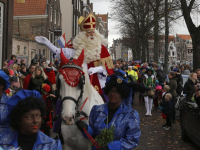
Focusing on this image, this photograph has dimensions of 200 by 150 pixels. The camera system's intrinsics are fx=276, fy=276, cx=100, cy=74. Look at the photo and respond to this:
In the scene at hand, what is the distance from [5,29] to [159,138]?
13.9 meters

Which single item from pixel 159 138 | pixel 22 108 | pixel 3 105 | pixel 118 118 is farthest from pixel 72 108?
pixel 159 138

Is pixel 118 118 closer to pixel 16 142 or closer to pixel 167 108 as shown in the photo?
pixel 16 142

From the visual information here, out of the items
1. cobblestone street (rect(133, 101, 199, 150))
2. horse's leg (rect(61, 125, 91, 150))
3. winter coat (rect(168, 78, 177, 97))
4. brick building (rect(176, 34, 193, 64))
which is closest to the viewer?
horse's leg (rect(61, 125, 91, 150))

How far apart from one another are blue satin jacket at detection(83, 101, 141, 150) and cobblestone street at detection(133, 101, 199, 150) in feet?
13.9

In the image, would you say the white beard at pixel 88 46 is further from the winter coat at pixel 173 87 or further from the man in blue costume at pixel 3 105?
the winter coat at pixel 173 87

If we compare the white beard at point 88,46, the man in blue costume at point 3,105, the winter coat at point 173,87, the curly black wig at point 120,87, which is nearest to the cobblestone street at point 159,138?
the winter coat at point 173,87

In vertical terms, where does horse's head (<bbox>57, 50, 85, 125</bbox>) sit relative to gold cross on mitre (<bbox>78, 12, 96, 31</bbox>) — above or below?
below

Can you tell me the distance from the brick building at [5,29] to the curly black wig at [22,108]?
16.3 metres

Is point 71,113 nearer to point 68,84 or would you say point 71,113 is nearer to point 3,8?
point 68,84

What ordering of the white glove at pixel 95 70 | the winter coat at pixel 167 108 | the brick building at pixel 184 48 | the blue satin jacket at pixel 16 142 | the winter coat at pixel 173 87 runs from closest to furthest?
the blue satin jacket at pixel 16 142 < the white glove at pixel 95 70 < the winter coat at pixel 167 108 < the winter coat at pixel 173 87 < the brick building at pixel 184 48

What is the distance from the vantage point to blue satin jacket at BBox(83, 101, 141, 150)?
9.90 feet

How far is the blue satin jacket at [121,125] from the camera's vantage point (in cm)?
302

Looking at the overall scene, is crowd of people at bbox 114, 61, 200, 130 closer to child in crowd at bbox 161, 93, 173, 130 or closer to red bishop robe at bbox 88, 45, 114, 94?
child in crowd at bbox 161, 93, 173, 130

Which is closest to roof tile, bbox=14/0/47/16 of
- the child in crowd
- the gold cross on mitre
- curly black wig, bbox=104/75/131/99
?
the child in crowd
